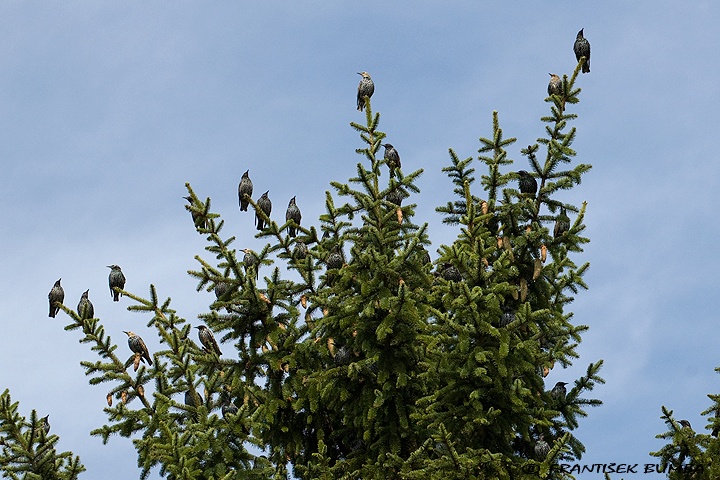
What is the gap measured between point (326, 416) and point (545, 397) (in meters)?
2.39

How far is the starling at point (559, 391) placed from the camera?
1177 cm

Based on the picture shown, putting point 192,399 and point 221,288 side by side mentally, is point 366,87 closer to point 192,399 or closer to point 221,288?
point 221,288

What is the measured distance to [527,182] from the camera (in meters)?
12.3

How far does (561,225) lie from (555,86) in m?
1.80

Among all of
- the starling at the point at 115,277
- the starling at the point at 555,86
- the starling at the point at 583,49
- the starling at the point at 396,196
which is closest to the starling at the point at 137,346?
the starling at the point at 115,277

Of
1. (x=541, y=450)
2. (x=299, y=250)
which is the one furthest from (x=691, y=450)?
(x=299, y=250)

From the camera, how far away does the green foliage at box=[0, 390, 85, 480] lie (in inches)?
440

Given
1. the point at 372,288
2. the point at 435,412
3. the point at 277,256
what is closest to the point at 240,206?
the point at 277,256

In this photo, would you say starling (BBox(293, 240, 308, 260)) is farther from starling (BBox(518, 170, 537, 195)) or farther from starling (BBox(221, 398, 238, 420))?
starling (BBox(518, 170, 537, 195))

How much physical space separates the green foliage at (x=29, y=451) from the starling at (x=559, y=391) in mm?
5170

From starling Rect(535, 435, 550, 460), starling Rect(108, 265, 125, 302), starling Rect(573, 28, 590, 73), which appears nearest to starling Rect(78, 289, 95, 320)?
starling Rect(108, 265, 125, 302)

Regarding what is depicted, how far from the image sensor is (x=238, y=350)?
1182cm

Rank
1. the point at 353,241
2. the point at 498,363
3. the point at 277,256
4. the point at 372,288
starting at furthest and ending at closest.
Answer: the point at 277,256
the point at 353,241
the point at 372,288
the point at 498,363

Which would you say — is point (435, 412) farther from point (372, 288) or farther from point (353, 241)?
point (353, 241)
